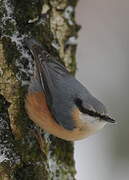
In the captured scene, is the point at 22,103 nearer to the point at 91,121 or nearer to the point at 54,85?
the point at 54,85

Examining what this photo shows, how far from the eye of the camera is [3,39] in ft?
10.3

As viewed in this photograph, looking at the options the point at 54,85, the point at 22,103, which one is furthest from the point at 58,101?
the point at 22,103

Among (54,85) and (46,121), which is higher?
(54,85)

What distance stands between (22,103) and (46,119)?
0.17m

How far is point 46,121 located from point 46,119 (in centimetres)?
2

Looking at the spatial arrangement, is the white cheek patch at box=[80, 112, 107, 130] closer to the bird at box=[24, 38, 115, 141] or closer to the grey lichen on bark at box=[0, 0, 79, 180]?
the bird at box=[24, 38, 115, 141]

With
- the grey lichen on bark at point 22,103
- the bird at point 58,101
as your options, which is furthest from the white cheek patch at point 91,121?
the grey lichen on bark at point 22,103

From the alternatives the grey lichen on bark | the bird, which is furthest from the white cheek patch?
the grey lichen on bark

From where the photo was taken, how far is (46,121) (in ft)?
10.7

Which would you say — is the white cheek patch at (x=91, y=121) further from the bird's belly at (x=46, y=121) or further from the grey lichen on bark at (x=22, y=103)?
the grey lichen on bark at (x=22, y=103)

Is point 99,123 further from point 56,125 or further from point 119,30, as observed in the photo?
point 119,30

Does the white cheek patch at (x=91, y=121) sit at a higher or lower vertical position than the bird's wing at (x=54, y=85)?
lower

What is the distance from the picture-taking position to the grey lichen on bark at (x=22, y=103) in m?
3.12

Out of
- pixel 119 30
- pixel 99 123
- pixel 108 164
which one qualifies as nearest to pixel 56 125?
pixel 99 123
